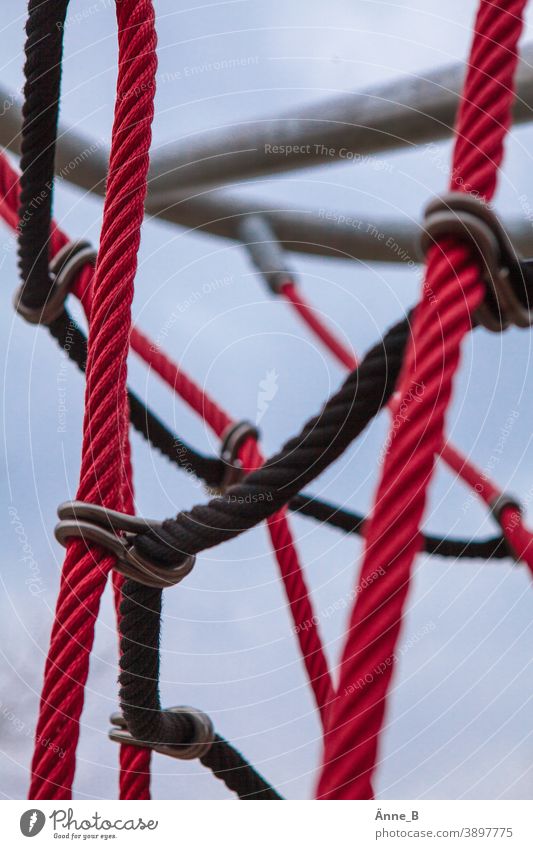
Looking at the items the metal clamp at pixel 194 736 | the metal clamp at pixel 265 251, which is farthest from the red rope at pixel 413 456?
the metal clamp at pixel 265 251

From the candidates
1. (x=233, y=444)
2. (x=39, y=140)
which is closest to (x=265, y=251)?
(x=233, y=444)

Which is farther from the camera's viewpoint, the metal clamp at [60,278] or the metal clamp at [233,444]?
the metal clamp at [233,444]

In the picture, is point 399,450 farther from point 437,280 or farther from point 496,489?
point 496,489

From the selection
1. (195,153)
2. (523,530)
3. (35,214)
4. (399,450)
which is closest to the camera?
(399,450)

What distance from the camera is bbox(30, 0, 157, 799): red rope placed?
8.5 inches

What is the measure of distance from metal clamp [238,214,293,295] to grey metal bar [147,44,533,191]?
1.9 inches

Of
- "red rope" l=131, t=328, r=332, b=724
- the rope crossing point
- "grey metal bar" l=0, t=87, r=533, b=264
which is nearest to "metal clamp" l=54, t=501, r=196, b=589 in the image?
the rope crossing point

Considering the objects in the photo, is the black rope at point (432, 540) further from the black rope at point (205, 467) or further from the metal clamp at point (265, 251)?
the metal clamp at point (265, 251)

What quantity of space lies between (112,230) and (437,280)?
0.30 ft

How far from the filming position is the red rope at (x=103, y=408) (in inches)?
8.5

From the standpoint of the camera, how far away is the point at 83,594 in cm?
21

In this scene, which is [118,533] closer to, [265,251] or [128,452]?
[128,452]

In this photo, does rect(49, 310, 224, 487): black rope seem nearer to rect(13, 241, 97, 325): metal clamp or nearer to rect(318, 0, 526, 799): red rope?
rect(13, 241, 97, 325): metal clamp
